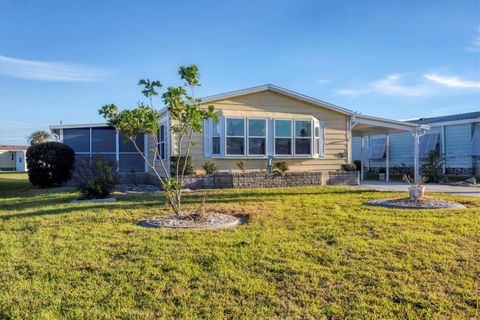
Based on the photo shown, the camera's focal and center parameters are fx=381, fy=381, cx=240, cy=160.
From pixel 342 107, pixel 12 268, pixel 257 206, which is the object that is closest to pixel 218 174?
pixel 257 206

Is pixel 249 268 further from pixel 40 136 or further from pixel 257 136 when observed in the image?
pixel 40 136

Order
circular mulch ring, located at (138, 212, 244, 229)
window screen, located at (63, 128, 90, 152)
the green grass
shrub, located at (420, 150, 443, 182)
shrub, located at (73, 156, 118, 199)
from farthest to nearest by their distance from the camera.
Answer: window screen, located at (63, 128, 90, 152), shrub, located at (420, 150, 443, 182), shrub, located at (73, 156, 118, 199), circular mulch ring, located at (138, 212, 244, 229), the green grass

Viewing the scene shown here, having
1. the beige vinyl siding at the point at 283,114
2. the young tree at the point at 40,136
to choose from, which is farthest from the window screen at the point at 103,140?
the young tree at the point at 40,136

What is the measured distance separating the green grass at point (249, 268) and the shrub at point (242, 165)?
5.93m

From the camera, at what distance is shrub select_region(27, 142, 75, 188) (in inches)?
541

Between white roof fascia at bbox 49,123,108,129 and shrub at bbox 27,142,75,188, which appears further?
white roof fascia at bbox 49,123,108,129

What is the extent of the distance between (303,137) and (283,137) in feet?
2.72

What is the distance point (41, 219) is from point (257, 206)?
4.36 meters

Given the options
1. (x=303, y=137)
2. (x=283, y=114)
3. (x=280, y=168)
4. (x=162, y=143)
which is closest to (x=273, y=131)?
(x=283, y=114)

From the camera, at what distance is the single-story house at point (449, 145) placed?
19469 mm

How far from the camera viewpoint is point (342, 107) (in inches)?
596

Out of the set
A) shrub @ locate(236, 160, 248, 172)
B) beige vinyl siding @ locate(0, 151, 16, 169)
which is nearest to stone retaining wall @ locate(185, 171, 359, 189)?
shrub @ locate(236, 160, 248, 172)

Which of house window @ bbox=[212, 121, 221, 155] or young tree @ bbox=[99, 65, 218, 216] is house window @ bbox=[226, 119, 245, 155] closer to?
house window @ bbox=[212, 121, 221, 155]

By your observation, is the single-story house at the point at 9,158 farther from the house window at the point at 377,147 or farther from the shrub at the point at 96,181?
the shrub at the point at 96,181
